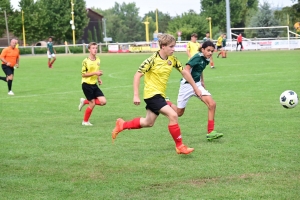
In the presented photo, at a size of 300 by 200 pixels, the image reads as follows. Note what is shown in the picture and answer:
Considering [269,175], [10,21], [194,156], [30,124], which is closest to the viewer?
A: [269,175]

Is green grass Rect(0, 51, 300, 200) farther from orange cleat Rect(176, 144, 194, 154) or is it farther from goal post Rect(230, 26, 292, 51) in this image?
goal post Rect(230, 26, 292, 51)

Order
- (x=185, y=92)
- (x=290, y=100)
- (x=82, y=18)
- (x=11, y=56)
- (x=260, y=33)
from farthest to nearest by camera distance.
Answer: (x=82, y=18)
(x=260, y=33)
(x=11, y=56)
(x=290, y=100)
(x=185, y=92)

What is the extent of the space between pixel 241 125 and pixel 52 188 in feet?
18.0

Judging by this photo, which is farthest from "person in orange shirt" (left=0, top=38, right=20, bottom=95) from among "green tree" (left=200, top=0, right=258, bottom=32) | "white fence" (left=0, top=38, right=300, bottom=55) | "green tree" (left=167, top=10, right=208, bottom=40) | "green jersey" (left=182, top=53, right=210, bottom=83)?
"green tree" (left=200, top=0, right=258, bottom=32)

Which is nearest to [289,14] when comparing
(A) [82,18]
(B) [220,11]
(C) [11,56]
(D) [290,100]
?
(B) [220,11]

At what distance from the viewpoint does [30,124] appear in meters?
12.9

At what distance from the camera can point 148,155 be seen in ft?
28.9

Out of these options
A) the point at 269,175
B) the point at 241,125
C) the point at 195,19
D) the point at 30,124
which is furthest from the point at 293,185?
the point at 195,19

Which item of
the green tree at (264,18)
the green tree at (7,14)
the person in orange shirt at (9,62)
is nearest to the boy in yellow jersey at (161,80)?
the person in orange shirt at (9,62)

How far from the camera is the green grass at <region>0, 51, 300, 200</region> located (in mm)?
6723

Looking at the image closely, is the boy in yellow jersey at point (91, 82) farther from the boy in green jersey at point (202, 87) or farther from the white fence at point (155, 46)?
the white fence at point (155, 46)

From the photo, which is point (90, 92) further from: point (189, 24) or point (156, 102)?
point (189, 24)

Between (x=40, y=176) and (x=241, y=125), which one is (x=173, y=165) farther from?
(x=241, y=125)

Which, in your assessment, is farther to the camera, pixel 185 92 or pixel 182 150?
pixel 185 92
